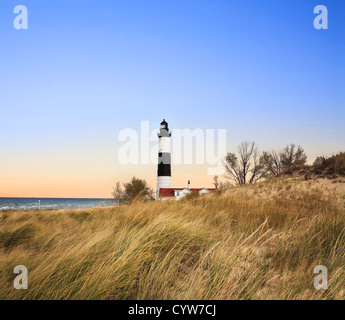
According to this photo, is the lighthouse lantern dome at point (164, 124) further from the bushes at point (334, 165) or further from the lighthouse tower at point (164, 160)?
the bushes at point (334, 165)

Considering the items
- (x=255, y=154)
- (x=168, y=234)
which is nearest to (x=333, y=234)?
(x=168, y=234)

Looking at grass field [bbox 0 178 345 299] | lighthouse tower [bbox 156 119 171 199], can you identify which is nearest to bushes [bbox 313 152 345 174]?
grass field [bbox 0 178 345 299]

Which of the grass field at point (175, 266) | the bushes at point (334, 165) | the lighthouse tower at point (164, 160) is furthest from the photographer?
the lighthouse tower at point (164, 160)

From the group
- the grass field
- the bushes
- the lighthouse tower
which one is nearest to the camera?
the grass field

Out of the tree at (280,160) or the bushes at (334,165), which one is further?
the tree at (280,160)

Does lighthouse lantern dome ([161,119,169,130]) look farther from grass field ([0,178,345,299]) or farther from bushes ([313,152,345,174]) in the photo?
grass field ([0,178,345,299])

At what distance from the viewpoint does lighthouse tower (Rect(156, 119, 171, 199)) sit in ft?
107

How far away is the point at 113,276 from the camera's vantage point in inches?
108

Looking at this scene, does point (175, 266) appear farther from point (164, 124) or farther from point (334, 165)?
point (164, 124)

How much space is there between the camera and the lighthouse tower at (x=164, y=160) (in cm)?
3249

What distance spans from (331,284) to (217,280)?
3.94 ft

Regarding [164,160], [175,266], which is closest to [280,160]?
[164,160]

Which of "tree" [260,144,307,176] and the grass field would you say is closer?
the grass field

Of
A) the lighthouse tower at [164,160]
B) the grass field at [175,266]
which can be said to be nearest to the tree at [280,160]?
the lighthouse tower at [164,160]
